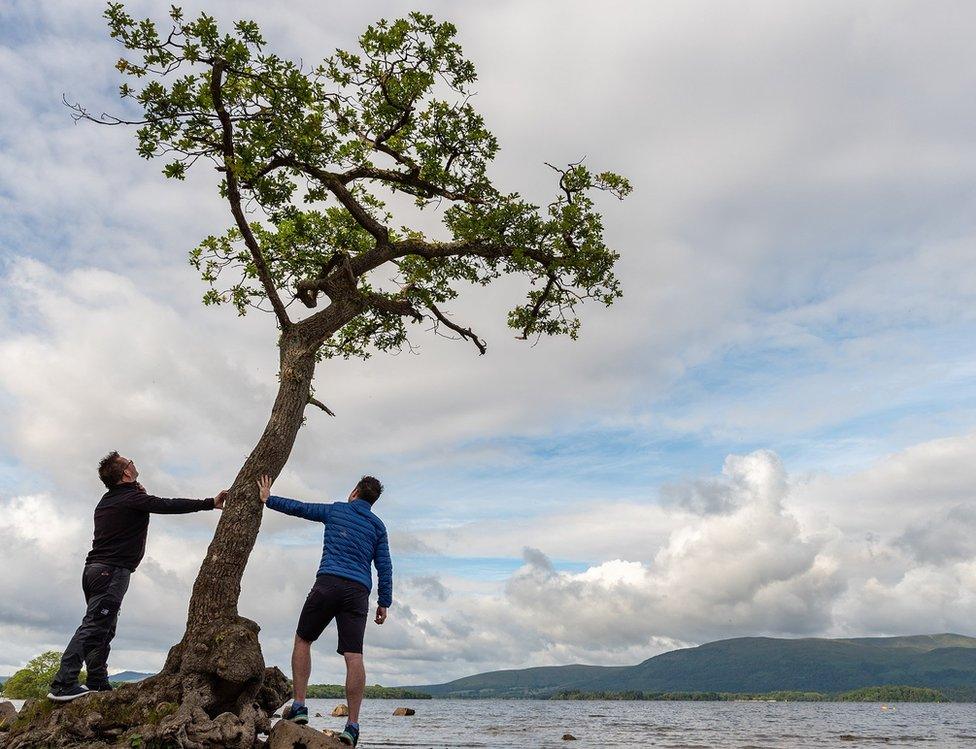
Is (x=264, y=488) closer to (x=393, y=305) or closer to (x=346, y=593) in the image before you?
(x=346, y=593)

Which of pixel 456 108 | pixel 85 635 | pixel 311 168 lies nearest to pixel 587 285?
pixel 456 108

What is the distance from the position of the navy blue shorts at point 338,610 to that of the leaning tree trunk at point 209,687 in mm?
1211

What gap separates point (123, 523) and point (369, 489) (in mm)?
3561

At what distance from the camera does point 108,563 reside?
9852 mm

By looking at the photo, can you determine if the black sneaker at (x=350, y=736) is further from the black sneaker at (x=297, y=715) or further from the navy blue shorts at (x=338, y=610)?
the navy blue shorts at (x=338, y=610)

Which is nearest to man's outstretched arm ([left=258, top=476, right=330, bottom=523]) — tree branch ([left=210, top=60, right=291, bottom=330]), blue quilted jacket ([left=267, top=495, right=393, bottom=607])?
blue quilted jacket ([left=267, top=495, right=393, bottom=607])

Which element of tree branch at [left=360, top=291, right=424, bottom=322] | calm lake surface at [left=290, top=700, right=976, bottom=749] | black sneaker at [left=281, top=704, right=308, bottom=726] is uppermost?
tree branch at [left=360, top=291, right=424, bottom=322]

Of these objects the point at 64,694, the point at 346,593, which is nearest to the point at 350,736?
the point at 346,593

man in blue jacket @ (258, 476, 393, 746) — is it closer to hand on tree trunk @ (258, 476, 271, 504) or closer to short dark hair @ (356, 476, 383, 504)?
short dark hair @ (356, 476, 383, 504)

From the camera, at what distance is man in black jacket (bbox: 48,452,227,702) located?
376 inches

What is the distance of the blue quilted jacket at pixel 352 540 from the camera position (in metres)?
9.48

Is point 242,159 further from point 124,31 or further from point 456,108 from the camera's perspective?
point 456,108

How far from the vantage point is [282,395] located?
12.2 m

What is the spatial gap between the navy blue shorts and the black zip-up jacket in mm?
2496
